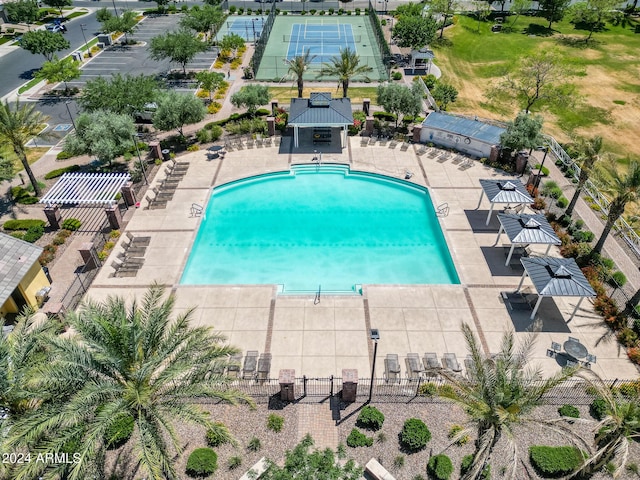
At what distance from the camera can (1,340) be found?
619 inches

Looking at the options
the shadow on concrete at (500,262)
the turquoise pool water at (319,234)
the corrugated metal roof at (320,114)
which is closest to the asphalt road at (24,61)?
the corrugated metal roof at (320,114)

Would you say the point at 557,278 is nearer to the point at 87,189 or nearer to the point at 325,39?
the point at 87,189

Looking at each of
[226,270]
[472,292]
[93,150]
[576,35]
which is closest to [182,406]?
[226,270]

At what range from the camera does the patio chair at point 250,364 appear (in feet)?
72.4

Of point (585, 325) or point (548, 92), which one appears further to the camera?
point (548, 92)

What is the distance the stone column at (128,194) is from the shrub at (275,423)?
21424mm

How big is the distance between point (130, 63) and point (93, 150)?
3214 cm

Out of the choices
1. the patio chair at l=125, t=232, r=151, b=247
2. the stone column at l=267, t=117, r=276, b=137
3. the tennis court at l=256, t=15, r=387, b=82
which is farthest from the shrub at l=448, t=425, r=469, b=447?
the tennis court at l=256, t=15, r=387, b=82

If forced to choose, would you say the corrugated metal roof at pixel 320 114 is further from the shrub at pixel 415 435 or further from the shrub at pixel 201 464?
the shrub at pixel 201 464

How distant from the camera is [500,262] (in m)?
29.4

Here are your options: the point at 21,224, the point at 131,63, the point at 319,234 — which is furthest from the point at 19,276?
the point at 131,63

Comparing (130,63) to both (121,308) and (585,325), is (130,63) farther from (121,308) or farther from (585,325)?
(585,325)

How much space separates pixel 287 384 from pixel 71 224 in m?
21.9

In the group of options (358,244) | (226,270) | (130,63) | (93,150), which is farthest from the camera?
(130,63)
